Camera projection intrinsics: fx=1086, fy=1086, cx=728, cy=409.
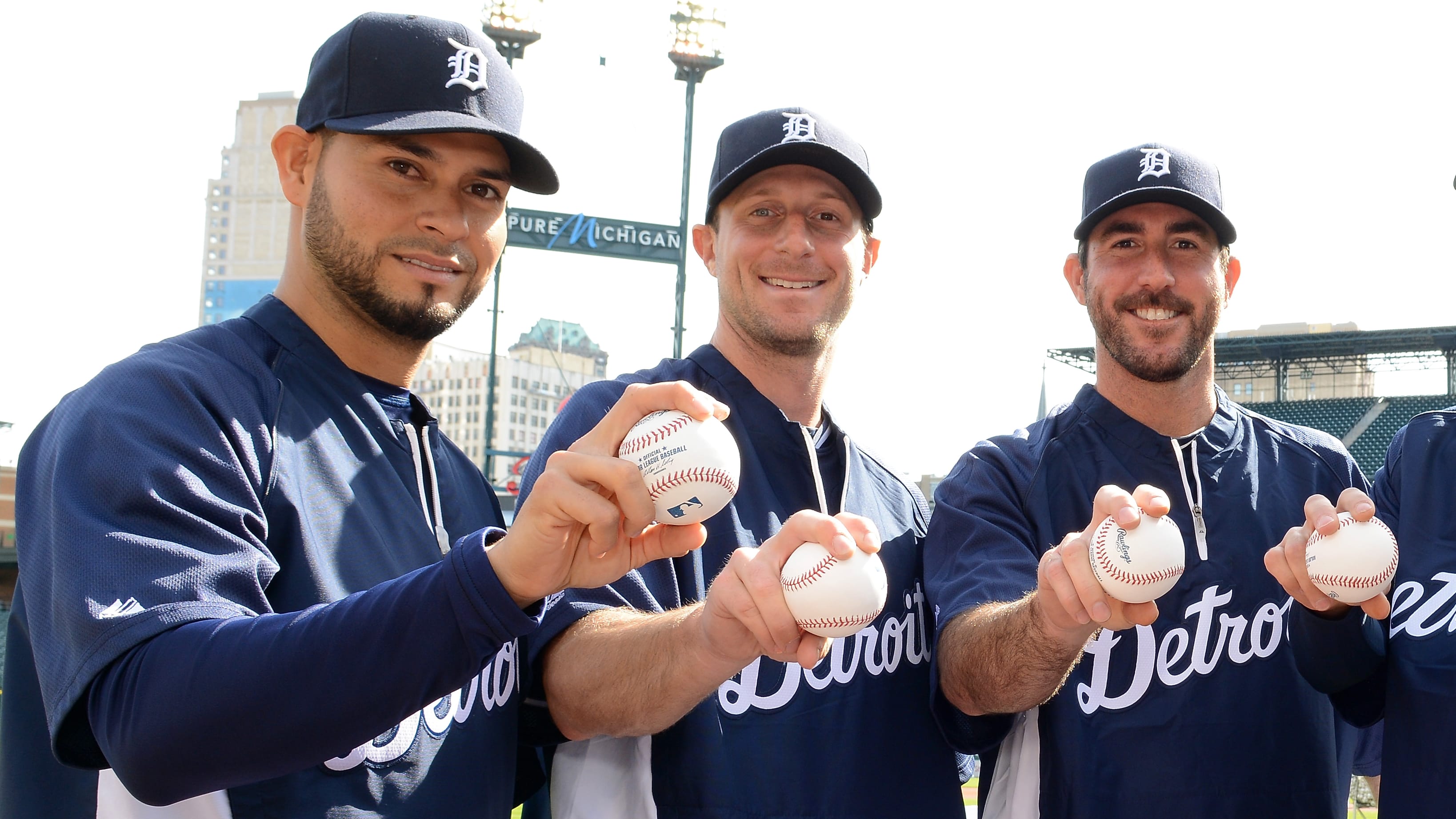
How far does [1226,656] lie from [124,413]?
221 centimetres

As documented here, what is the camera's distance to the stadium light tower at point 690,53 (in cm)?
1745

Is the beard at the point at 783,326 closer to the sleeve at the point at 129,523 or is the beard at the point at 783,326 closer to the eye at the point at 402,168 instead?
the eye at the point at 402,168

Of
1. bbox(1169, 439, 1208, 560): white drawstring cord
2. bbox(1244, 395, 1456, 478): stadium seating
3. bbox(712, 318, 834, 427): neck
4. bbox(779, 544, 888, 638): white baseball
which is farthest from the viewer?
bbox(1244, 395, 1456, 478): stadium seating

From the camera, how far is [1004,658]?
214 centimetres

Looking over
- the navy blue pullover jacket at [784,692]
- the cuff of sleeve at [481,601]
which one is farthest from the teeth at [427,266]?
the cuff of sleeve at [481,601]

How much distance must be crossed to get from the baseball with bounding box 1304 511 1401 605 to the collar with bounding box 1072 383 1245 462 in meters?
0.54

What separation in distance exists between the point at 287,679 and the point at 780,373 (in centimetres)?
151

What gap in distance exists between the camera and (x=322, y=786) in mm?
1612

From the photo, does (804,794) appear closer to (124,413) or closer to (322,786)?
(322,786)

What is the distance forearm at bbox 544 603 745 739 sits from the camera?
182 cm

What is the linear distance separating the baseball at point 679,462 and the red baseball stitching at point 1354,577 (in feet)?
4.01

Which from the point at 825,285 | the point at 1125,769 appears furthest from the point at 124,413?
the point at 1125,769

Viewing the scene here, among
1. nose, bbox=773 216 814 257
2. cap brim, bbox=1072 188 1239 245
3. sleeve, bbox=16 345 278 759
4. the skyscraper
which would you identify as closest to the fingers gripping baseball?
sleeve, bbox=16 345 278 759

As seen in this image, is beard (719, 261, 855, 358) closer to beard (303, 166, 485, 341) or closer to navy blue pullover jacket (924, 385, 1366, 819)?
navy blue pullover jacket (924, 385, 1366, 819)
